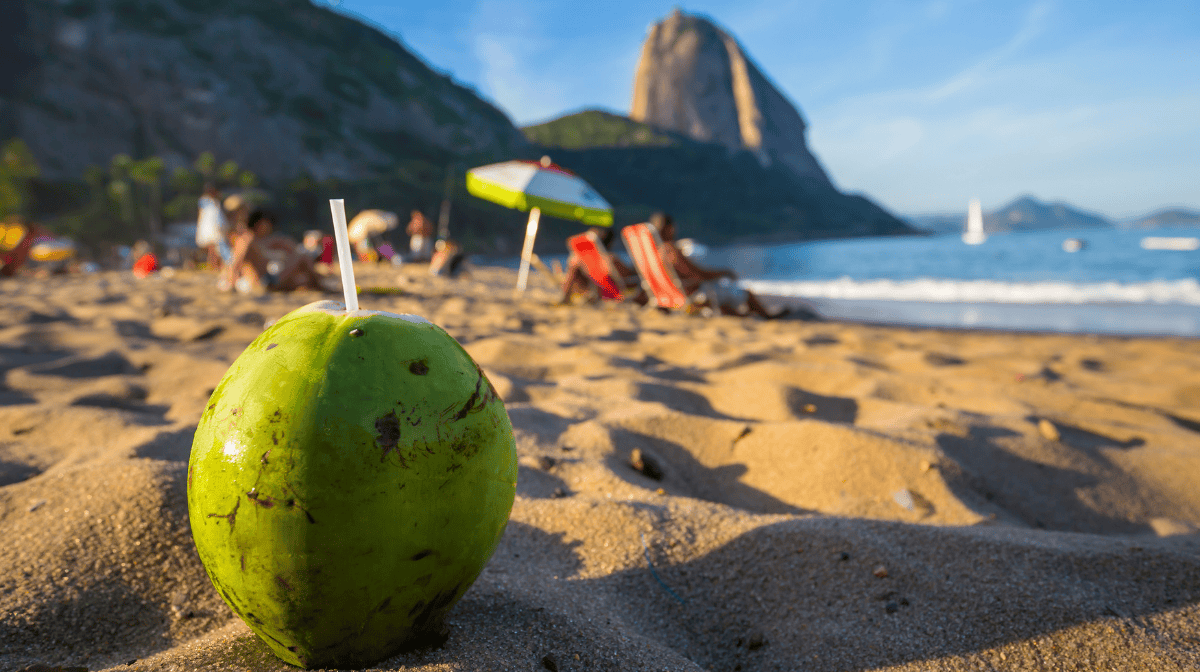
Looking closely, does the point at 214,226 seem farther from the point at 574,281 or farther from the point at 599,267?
the point at 599,267

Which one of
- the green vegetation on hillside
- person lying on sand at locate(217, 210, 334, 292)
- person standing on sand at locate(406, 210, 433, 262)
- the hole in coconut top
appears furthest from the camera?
the green vegetation on hillside

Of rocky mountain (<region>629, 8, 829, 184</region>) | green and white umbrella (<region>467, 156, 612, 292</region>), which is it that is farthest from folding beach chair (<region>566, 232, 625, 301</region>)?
rocky mountain (<region>629, 8, 829, 184</region>)

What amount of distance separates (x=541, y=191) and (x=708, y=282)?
2.74 meters

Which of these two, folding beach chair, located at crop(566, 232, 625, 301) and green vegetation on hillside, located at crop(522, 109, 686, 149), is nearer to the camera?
folding beach chair, located at crop(566, 232, 625, 301)

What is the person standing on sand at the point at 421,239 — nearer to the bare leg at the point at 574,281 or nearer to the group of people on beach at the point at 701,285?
the bare leg at the point at 574,281

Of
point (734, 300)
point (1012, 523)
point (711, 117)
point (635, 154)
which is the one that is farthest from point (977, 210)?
point (1012, 523)

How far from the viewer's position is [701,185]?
323 feet

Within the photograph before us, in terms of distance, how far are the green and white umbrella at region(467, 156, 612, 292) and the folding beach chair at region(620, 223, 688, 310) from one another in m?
0.99

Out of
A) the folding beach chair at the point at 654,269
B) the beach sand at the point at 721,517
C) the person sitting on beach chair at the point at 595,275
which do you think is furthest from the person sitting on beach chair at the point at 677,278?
the beach sand at the point at 721,517

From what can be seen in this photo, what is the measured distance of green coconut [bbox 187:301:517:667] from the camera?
31.7 inches

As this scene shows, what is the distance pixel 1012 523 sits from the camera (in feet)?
6.34

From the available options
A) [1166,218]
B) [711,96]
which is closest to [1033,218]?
[1166,218]

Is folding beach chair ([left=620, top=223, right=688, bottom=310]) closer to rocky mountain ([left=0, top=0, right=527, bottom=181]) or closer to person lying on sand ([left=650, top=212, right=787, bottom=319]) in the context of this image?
person lying on sand ([left=650, top=212, right=787, bottom=319])

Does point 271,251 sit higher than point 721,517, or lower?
higher
